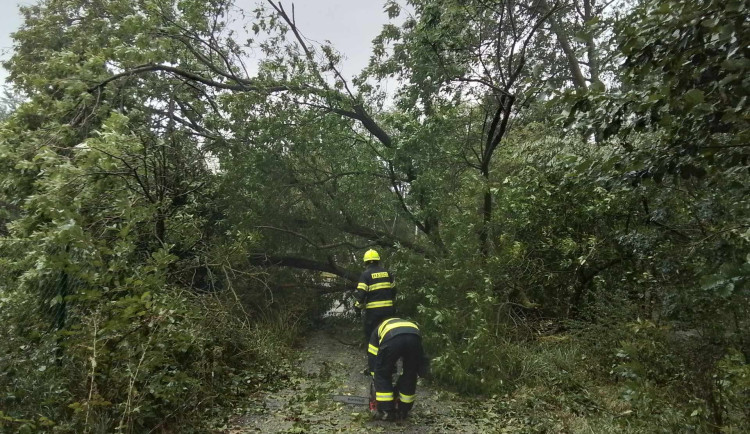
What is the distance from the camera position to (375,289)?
20.7 ft

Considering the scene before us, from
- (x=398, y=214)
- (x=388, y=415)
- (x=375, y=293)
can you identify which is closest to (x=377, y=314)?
(x=375, y=293)

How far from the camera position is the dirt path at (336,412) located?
4.83 meters

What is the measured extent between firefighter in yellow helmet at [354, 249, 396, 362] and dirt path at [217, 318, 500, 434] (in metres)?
1.10

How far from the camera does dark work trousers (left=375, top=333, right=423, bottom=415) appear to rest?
4.99 m

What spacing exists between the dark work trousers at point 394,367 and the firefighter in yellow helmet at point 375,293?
1.27 meters

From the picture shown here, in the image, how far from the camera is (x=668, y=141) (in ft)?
10.3

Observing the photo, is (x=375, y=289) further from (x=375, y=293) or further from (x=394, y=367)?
(x=394, y=367)

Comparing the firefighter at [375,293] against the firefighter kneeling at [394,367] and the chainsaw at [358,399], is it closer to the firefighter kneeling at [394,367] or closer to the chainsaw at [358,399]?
the chainsaw at [358,399]

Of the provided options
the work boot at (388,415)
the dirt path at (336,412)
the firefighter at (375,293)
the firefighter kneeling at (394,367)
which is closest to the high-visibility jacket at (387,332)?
the firefighter kneeling at (394,367)

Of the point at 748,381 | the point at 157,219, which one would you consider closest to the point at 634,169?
the point at 748,381

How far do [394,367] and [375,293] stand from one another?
137 centimetres

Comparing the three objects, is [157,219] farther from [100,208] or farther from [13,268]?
[13,268]

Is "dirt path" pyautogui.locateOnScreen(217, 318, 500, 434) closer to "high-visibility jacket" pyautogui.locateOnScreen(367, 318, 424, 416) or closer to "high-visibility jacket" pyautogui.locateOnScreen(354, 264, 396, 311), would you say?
"high-visibility jacket" pyautogui.locateOnScreen(367, 318, 424, 416)

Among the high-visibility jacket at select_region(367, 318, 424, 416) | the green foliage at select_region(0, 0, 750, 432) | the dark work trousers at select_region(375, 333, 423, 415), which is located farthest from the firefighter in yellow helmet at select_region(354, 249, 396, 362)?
the dark work trousers at select_region(375, 333, 423, 415)
